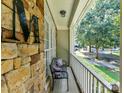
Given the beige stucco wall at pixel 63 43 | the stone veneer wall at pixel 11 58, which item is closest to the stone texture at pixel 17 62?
the stone veneer wall at pixel 11 58

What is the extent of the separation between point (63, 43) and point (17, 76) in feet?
27.4

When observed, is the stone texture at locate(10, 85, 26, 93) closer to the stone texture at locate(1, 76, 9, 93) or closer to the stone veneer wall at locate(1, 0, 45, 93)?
the stone veneer wall at locate(1, 0, 45, 93)

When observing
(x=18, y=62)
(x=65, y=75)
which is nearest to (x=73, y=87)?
(x=65, y=75)

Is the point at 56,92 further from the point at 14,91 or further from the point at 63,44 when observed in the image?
the point at 63,44

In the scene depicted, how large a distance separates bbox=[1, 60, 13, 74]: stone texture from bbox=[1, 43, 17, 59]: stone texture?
1.2 inches

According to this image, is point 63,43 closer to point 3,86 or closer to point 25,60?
point 25,60

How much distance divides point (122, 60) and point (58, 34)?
848 centimetres

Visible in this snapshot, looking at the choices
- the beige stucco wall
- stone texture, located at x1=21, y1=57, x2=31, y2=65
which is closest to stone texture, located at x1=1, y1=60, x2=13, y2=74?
stone texture, located at x1=21, y1=57, x2=31, y2=65

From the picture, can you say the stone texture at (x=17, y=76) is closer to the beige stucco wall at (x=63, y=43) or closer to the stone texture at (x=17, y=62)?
the stone texture at (x=17, y=62)

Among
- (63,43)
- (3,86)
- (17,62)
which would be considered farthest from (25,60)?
(63,43)

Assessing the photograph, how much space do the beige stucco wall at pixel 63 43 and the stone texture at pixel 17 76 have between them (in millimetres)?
7971

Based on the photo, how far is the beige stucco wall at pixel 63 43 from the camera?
9.63 metres

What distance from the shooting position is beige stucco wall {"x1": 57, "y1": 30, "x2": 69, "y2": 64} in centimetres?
963

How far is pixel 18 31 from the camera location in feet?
4.50
